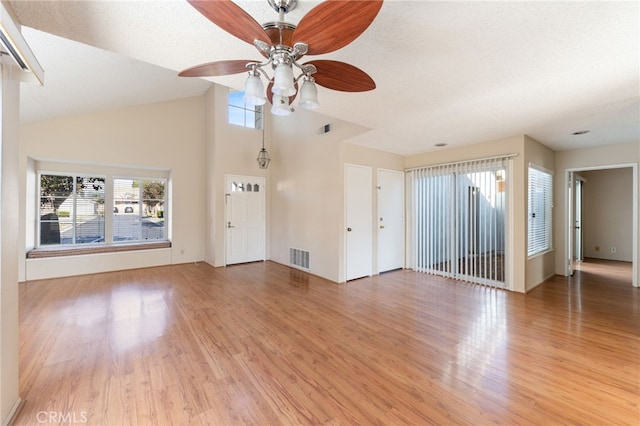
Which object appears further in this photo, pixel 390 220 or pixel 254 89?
pixel 390 220

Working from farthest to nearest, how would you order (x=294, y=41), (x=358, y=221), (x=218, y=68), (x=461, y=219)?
(x=358, y=221) → (x=461, y=219) → (x=218, y=68) → (x=294, y=41)

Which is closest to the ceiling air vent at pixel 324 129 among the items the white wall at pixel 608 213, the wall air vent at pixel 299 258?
the wall air vent at pixel 299 258

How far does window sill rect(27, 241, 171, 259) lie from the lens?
15.7 feet

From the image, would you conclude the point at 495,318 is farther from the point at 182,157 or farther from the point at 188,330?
the point at 182,157

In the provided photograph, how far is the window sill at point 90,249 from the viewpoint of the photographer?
479 centimetres

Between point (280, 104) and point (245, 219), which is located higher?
point (280, 104)

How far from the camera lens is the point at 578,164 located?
4.95m

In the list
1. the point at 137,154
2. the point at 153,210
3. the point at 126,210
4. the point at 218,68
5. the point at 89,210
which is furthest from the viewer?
the point at 153,210

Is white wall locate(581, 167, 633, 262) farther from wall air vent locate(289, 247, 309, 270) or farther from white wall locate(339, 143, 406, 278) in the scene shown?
wall air vent locate(289, 247, 309, 270)

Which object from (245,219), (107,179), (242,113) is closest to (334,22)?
(245,219)

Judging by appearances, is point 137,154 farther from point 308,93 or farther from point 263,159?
point 308,93

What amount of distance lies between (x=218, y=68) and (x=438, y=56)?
5.23 ft

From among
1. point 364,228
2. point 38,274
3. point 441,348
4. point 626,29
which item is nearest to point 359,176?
point 364,228

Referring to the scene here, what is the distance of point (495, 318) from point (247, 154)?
18.8ft
